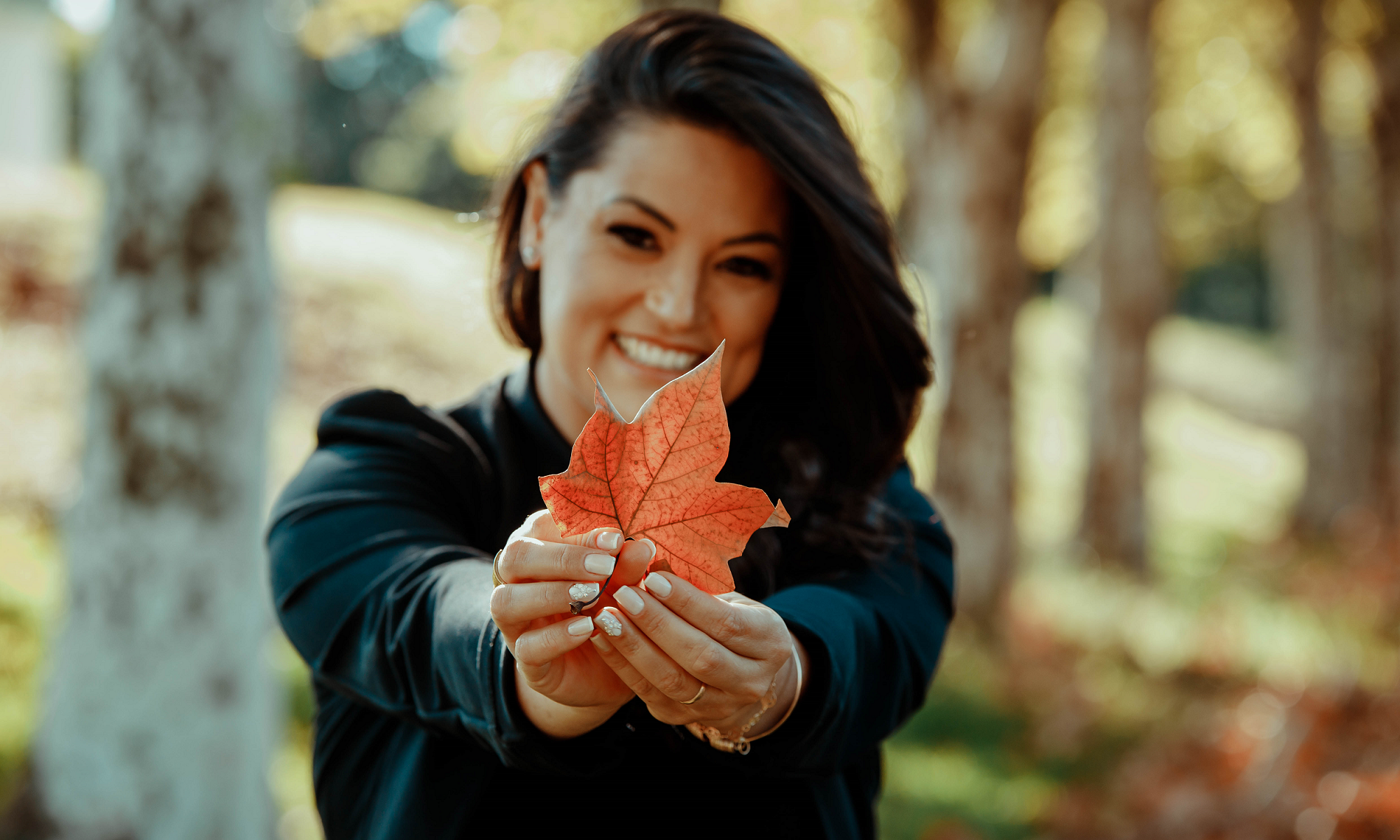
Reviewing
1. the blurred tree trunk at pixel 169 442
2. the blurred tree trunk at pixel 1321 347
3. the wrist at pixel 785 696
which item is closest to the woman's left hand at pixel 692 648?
the wrist at pixel 785 696

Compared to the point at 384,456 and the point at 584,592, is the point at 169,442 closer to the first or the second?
the point at 384,456

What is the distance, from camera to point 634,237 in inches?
65.8

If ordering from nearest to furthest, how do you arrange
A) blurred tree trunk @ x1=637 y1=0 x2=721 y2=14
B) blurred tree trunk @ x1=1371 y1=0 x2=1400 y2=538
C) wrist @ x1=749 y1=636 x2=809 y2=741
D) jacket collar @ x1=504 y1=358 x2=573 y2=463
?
wrist @ x1=749 y1=636 x2=809 y2=741
jacket collar @ x1=504 y1=358 x2=573 y2=463
blurred tree trunk @ x1=637 y1=0 x2=721 y2=14
blurred tree trunk @ x1=1371 y1=0 x2=1400 y2=538

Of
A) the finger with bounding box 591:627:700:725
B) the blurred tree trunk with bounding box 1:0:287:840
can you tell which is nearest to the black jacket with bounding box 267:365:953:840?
the finger with bounding box 591:627:700:725

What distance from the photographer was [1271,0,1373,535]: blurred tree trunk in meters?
12.5

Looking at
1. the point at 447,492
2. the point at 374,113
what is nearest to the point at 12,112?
the point at 374,113

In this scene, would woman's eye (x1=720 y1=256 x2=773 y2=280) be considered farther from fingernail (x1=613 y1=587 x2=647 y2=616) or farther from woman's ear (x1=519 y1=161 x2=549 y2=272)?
fingernail (x1=613 y1=587 x2=647 y2=616)

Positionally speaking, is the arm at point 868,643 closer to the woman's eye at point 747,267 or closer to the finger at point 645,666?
the finger at point 645,666

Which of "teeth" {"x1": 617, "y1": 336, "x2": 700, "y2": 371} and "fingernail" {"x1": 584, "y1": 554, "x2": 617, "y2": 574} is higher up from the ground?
"teeth" {"x1": 617, "y1": 336, "x2": 700, "y2": 371}

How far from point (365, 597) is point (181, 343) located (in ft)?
8.00

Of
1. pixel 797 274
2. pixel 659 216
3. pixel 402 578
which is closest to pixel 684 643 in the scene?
pixel 402 578

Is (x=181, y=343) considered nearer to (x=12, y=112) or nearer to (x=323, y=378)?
(x=323, y=378)

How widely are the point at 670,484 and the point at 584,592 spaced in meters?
0.13

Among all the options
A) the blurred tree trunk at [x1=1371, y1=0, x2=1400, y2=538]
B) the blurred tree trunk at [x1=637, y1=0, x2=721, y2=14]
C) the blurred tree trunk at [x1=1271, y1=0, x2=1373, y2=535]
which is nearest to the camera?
the blurred tree trunk at [x1=637, y1=0, x2=721, y2=14]
